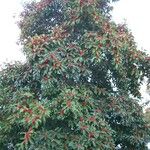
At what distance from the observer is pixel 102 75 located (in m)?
11.8

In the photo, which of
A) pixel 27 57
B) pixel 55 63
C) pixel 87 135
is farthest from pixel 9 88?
pixel 87 135

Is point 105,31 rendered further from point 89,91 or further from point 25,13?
point 25,13

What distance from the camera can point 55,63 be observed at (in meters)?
10.1

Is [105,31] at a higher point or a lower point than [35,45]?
higher

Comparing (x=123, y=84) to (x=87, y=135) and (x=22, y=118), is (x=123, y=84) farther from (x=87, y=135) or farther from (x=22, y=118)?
(x=22, y=118)

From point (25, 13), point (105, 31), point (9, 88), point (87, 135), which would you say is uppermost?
point (25, 13)

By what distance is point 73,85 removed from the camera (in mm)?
10828

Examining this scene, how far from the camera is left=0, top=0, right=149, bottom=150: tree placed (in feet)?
32.1

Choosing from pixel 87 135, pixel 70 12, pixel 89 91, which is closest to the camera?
pixel 87 135

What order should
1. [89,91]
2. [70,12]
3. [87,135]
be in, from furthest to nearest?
[70,12] → [89,91] → [87,135]

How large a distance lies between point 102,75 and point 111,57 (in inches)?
32.8

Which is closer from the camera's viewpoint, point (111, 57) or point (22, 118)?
point (22, 118)

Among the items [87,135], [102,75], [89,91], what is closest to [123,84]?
[102,75]

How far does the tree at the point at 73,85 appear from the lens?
9.77 meters
